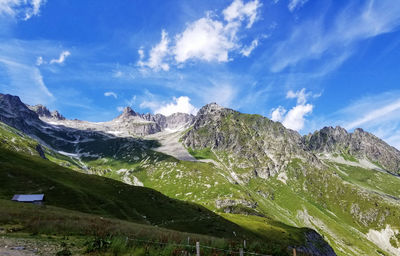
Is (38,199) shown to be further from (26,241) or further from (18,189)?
(26,241)

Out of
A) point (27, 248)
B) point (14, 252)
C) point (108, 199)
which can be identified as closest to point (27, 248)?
point (27, 248)

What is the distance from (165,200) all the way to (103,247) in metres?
99.8

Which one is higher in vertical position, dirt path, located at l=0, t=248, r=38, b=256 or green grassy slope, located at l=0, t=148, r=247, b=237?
green grassy slope, located at l=0, t=148, r=247, b=237

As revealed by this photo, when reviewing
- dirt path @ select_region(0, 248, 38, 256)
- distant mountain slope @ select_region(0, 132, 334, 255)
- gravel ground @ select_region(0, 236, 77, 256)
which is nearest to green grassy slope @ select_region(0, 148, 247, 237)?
distant mountain slope @ select_region(0, 132, 334, 255)

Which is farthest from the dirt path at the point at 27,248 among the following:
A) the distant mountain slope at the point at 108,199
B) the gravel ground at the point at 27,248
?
the distant mountain slope at the point at 108,199

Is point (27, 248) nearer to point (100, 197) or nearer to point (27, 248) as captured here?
point (27, 248)

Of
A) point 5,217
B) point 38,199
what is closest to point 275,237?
point 38,199

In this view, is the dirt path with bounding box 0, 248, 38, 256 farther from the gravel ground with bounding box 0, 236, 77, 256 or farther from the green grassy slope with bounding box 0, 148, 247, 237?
the green grassy slope with bounding box 0, 148, 247, 237

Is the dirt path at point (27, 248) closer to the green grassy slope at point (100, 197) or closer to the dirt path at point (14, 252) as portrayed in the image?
the dirt path at point (14, 252)

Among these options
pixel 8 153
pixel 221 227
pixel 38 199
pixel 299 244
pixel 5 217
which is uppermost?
pixel 8 153

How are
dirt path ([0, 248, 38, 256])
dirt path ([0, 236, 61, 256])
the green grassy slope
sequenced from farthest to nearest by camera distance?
the green grassy slope < dirt path ([0, 236, 61, 256]) < dirt path ([0, 248, 38, 256])

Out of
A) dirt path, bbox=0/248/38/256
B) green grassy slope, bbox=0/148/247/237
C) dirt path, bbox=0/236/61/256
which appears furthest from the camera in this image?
green grassy slope, bbox=0/148/247/237

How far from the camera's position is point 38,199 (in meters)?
71.3

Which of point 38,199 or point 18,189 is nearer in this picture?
point 38,199
